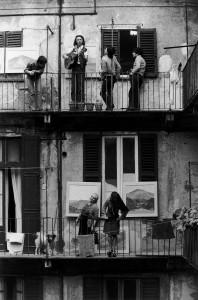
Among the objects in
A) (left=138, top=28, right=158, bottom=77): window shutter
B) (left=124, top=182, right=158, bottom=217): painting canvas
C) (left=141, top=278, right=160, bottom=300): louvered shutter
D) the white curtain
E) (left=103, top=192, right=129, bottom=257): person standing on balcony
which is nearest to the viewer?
(left=103, top=192, right=129, bottom=257): person standing on balcony

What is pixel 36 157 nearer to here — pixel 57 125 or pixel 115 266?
pixel 57 125

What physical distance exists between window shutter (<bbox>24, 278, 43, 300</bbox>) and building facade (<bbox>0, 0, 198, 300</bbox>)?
0.03 meters

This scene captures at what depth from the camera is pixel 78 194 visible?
2355 cm

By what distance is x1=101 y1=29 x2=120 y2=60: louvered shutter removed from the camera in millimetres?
23984

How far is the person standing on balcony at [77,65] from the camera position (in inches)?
918

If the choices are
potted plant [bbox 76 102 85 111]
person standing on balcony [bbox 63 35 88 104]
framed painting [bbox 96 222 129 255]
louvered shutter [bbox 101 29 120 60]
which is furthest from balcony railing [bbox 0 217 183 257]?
louvered shutter [bbox 101 29 120 60]

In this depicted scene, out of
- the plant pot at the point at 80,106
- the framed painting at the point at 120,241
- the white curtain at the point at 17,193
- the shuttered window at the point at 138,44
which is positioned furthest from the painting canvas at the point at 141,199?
the shuttered window at the point at 138,44

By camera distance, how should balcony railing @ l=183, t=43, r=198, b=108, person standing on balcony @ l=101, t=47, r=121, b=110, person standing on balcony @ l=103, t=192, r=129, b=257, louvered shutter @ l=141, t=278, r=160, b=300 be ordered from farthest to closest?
1. louvered shutter @ l=141, t=278, r=160, b=300
2. person standing on balcony @ l=101, t=47, r=121, b=110
3. person standing on balcony @ l=103, t=192, r=129, b=257
4. balcony railing @ l=183, t=43, r=198, b=108

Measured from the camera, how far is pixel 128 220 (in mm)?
23484

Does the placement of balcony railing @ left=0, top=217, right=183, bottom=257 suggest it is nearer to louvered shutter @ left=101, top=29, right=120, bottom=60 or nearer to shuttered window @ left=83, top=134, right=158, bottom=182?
shuttered window @ left=83, top=134, right=158, bottom=182

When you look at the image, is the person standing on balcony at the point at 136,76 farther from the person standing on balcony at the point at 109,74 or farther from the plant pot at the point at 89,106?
the plant pot at the point at 89,106

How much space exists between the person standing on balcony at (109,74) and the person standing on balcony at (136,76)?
408mm

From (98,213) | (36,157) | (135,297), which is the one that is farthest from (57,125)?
(135,297)

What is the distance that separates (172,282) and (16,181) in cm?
476
